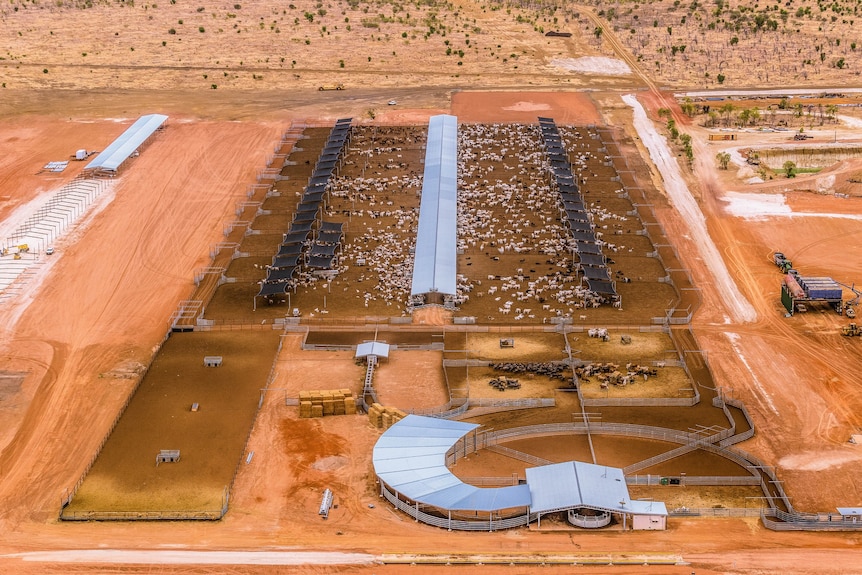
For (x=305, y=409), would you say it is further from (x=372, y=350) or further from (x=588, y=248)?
(x=588, y=248)

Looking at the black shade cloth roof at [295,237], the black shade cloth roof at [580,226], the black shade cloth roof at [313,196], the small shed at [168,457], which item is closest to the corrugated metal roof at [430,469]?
the small shed at [168,457]

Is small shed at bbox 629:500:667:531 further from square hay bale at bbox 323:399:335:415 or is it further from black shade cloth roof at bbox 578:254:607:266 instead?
black shade cloth roof at bbox 578:254:607:266

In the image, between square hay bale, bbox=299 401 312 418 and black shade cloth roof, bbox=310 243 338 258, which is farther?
black shade cloth roof, bbox=310 243 338 258

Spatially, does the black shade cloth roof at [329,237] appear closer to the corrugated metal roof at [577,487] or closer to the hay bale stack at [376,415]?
the hay bale stack at [376,415]

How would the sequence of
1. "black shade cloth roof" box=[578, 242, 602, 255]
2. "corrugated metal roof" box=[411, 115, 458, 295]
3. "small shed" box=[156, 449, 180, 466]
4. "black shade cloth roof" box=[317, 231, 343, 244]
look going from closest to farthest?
1. "small shed" box=[156, 449, 180, 466]
2. "corrugated metal roof" box=[411, 115, 458, 295]
3. "black shade cloth roof" box=[578, 242, 602, 255]
4. "black shade cloth roof" box=[317, 231, 343, 244]

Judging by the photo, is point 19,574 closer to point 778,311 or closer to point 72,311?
point 72,311

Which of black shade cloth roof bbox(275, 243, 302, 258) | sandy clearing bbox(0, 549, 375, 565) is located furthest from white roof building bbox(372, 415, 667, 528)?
black shade cloth roof bbox(275, 243, 302, 258)

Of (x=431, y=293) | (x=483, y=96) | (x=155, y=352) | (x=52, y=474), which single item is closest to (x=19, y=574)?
(x=52, y=474)
